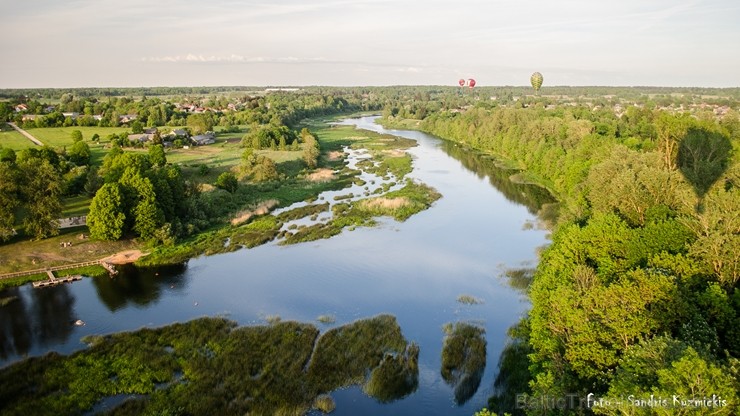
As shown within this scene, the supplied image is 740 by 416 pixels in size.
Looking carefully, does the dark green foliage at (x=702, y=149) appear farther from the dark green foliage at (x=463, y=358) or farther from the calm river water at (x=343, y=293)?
the dark green foliage at (x=463, y=358)

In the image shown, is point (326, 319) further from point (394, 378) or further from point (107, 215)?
point (107, 215)

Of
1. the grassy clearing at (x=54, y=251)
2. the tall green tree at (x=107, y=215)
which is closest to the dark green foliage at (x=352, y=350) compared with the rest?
the tall green tree at (x=107, y=215)

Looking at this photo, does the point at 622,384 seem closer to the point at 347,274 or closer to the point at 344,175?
the point at 347,274

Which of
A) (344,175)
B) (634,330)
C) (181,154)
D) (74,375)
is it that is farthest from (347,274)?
(181,154)

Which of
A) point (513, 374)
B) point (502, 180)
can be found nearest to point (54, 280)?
point (513, 374)

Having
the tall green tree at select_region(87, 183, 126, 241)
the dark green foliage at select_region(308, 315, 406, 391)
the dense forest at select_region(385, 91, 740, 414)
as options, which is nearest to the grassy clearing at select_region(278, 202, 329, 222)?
the tall green tree at select_region(87, 183, 126, 241)

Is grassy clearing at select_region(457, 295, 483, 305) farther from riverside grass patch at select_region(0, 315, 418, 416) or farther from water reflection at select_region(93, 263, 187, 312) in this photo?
water reflection at select_region(93, 263, 187, 312)
